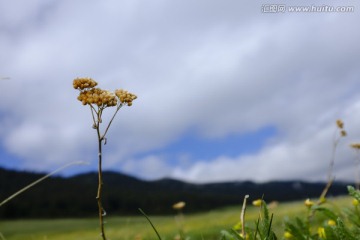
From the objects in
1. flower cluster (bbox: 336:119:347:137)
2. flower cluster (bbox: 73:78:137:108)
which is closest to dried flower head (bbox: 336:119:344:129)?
flower cluster (bbox: 336:119:347:137)

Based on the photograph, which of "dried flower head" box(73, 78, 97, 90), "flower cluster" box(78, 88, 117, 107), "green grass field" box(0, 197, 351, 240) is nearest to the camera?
"flower cluster" box(78, 88, 117, 107)

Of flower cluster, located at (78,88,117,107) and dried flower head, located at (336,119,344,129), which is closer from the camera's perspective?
flower cluster, located at (78,88,117,107)

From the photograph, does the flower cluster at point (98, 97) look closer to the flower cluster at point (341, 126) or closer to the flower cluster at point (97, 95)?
the flower cluster at point (97, 95)

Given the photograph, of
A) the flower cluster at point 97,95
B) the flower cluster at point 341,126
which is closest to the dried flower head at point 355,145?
the flower cluster at point 341,126

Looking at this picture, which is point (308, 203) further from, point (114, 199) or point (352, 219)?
point (114, 199)

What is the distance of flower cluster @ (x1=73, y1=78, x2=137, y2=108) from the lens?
1.82 metres

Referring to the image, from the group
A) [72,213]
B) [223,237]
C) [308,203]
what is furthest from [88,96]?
[72,213]

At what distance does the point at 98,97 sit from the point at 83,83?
0.14 metres

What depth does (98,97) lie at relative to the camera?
72.1 inches

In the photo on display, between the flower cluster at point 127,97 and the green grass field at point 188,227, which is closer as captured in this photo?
the flower cluster at point 127,97

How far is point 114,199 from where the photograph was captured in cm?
11344

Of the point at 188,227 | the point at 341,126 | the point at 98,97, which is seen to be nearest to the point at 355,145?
the point at 341,126

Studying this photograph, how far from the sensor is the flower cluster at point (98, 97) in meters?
1.81

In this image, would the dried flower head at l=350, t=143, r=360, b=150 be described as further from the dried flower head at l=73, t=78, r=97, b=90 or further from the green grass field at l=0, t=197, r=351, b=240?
the dried flower head at l=73, t=78, r=97, b=90
